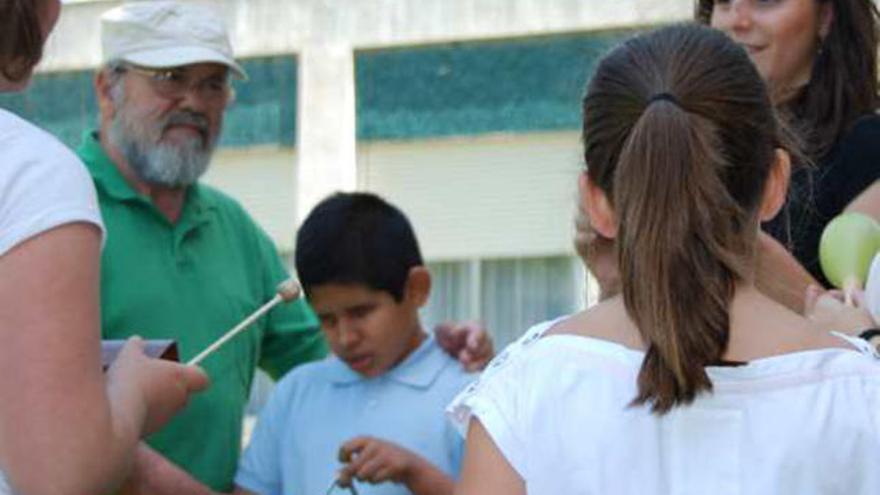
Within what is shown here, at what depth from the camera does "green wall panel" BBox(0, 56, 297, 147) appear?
37.7 feet

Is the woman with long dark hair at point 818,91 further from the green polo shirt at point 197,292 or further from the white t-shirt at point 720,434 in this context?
the green polo shirt at point 197,292

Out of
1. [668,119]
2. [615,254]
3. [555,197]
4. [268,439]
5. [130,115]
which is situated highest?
[668,119]

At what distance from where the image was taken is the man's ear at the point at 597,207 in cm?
247

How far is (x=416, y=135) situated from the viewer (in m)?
11.3

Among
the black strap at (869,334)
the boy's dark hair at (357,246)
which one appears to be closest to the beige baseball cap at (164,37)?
the boy's dark hair at (357,246)

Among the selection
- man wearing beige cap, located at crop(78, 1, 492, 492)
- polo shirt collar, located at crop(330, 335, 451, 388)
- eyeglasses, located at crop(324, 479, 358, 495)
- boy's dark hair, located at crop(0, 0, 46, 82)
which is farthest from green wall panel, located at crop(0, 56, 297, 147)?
boy's dark hair, located at crop(0, 0, 46, 82)

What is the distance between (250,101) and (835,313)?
9013 mm

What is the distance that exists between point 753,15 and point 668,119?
52.7 inches

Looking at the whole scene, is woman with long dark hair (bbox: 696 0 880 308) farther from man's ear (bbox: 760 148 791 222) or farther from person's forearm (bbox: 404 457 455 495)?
person's forearm (bbox: 404 457 455 495)

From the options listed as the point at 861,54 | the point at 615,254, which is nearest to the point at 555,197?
the point at 861,54

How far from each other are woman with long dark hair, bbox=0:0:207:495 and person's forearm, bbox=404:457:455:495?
137 centimetres

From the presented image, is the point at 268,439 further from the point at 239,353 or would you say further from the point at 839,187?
the point at 839,187

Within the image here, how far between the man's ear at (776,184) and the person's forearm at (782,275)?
334mm

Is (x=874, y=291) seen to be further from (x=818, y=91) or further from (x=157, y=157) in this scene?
(x=157, y=157)
